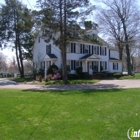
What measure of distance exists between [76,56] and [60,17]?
11045 millimetres

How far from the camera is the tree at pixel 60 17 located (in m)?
20.7

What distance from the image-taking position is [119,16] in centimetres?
3712

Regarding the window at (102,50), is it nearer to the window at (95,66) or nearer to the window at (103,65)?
the window at (103,65)

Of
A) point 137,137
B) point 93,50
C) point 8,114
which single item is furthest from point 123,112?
point 93,50

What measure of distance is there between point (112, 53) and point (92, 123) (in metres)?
37.4

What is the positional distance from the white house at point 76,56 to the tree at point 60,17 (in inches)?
283

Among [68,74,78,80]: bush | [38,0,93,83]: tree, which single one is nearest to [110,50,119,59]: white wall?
[68,74,78,80]: bush

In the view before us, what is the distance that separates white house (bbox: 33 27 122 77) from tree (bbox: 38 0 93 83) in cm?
719

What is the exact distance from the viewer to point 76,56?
31641 millimetres

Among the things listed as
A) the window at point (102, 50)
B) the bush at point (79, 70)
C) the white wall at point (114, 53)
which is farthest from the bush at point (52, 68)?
the white wall at point (114, 53)

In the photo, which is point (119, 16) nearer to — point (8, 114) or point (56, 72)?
point (56, 72)

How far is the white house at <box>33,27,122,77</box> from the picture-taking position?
99.2 feet

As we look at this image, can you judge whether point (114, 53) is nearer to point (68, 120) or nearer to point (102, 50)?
point (102, 50)

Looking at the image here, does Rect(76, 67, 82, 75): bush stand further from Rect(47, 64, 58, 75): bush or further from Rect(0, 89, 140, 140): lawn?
Rect(0, 89, 140, 140): lawn
